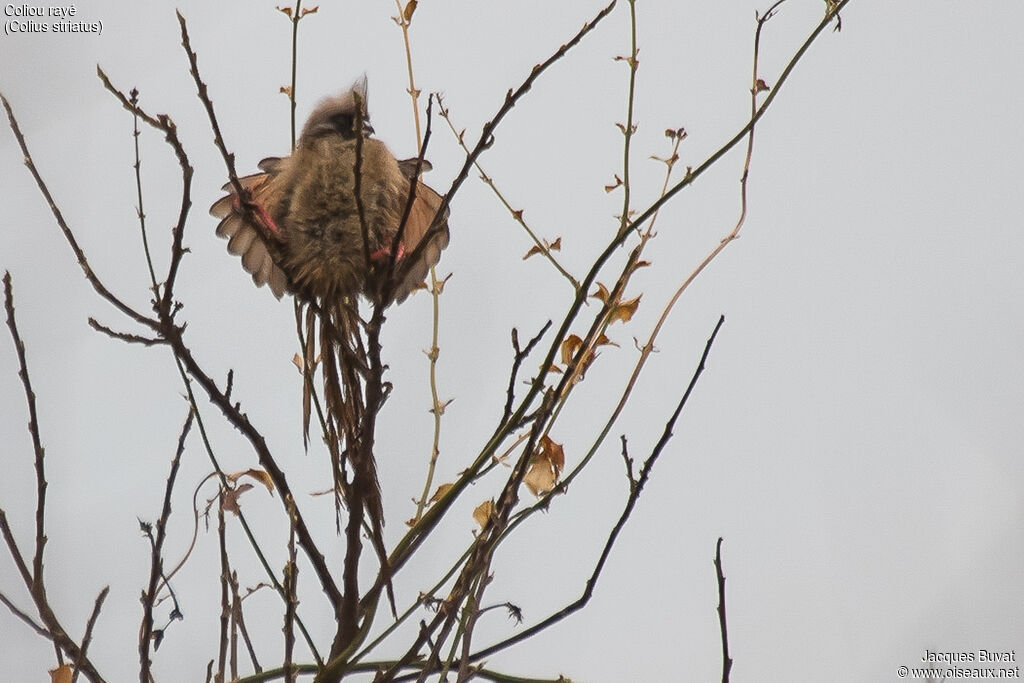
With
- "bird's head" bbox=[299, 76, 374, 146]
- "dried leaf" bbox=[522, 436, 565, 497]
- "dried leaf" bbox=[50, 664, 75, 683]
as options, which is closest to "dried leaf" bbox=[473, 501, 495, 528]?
"dried leaf" bbox=[522, 436, 565, 497]

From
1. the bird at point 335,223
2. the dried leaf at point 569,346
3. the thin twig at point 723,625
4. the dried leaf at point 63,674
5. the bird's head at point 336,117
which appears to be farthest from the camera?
the bird's head at point 336,117

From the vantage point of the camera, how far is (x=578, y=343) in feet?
4.06

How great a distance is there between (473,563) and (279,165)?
803 mm

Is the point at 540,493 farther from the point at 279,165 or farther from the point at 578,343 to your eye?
the point at 279,165

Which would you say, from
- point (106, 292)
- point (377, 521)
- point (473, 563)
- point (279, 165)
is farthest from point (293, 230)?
point (473, 563)

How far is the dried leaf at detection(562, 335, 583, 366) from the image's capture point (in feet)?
Result: 3.99

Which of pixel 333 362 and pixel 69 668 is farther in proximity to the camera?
pixel 333 362

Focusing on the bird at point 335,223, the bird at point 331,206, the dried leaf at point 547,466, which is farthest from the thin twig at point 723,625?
the bird at point 331,206

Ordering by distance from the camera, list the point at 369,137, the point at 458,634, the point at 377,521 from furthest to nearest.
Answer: the point at 369,137 → the point at 377,521 → the point at 458,634

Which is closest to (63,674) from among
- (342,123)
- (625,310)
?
(625,310)

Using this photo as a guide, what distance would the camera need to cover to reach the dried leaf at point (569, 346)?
1217 mm

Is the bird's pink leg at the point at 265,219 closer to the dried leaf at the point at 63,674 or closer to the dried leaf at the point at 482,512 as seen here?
the dried leaf at the point at 482,512

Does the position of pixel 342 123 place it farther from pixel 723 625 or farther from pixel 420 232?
pixel 723 625

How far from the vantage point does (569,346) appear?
4.02 ft
